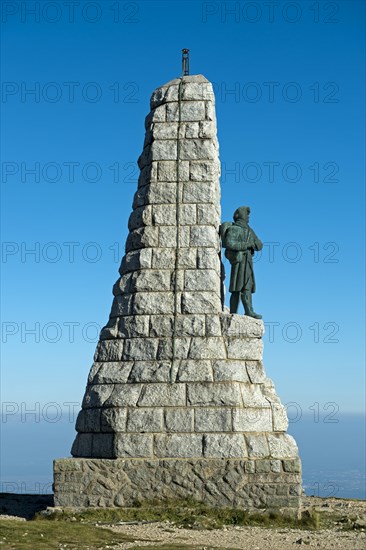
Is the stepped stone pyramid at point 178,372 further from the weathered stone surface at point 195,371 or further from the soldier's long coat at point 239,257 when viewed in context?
the soldier's long coat at point 239,257

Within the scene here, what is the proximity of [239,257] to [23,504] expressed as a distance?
6.58 meters

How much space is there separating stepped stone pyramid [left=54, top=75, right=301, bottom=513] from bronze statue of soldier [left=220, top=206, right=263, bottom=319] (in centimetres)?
32

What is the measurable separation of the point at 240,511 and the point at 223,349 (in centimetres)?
287

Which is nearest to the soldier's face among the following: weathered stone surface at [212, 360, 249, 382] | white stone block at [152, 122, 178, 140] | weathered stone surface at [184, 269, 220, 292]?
weathered stone surface at [184, 269, 220, 292]

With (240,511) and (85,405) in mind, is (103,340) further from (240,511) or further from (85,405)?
(240,511)

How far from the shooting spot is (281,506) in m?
14.3

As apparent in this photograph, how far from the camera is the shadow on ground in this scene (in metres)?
15.9

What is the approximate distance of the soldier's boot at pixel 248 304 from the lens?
53.6ft

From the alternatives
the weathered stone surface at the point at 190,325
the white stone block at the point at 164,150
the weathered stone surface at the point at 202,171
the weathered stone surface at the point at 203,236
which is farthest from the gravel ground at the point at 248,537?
the white stone block at the point at 164,150

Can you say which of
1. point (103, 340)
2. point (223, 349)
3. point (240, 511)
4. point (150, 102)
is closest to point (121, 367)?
point (103, 340)

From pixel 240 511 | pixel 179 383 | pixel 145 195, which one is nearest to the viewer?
pixel 240 511

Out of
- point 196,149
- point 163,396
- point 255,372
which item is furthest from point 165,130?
point 163,396

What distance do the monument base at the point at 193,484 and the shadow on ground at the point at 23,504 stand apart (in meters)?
1.50

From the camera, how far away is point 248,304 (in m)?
16.4
